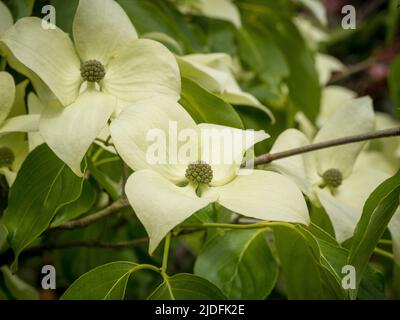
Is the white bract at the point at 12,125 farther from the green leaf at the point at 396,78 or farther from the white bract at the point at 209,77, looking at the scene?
the green leaf at the point at 396,78

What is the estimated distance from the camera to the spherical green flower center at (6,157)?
2.02ft

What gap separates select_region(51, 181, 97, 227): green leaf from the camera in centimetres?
59

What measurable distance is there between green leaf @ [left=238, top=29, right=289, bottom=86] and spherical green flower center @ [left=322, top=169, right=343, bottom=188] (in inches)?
12.1

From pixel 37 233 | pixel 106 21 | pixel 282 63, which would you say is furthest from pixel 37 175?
pixel 282 63

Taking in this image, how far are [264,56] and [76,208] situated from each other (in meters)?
0.49

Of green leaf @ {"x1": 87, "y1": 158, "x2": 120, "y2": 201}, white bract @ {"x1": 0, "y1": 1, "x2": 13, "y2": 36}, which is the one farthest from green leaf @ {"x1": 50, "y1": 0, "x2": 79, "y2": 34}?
green leaf @ {"x1": 87, "y1": 158, "x2": 120, "y2": 201}

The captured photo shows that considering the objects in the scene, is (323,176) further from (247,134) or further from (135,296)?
(135,296)

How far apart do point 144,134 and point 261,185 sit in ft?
0.38

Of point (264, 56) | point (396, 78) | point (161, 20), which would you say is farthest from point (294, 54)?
point (161, 20)

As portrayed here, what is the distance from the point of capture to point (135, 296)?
981mm

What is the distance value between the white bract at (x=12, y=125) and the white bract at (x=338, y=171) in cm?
26

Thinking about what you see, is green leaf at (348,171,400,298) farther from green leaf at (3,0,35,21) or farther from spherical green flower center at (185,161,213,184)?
green leaf at (3,0,35,21)

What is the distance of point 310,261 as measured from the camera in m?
0.61

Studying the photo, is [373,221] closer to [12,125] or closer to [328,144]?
[328,144]
